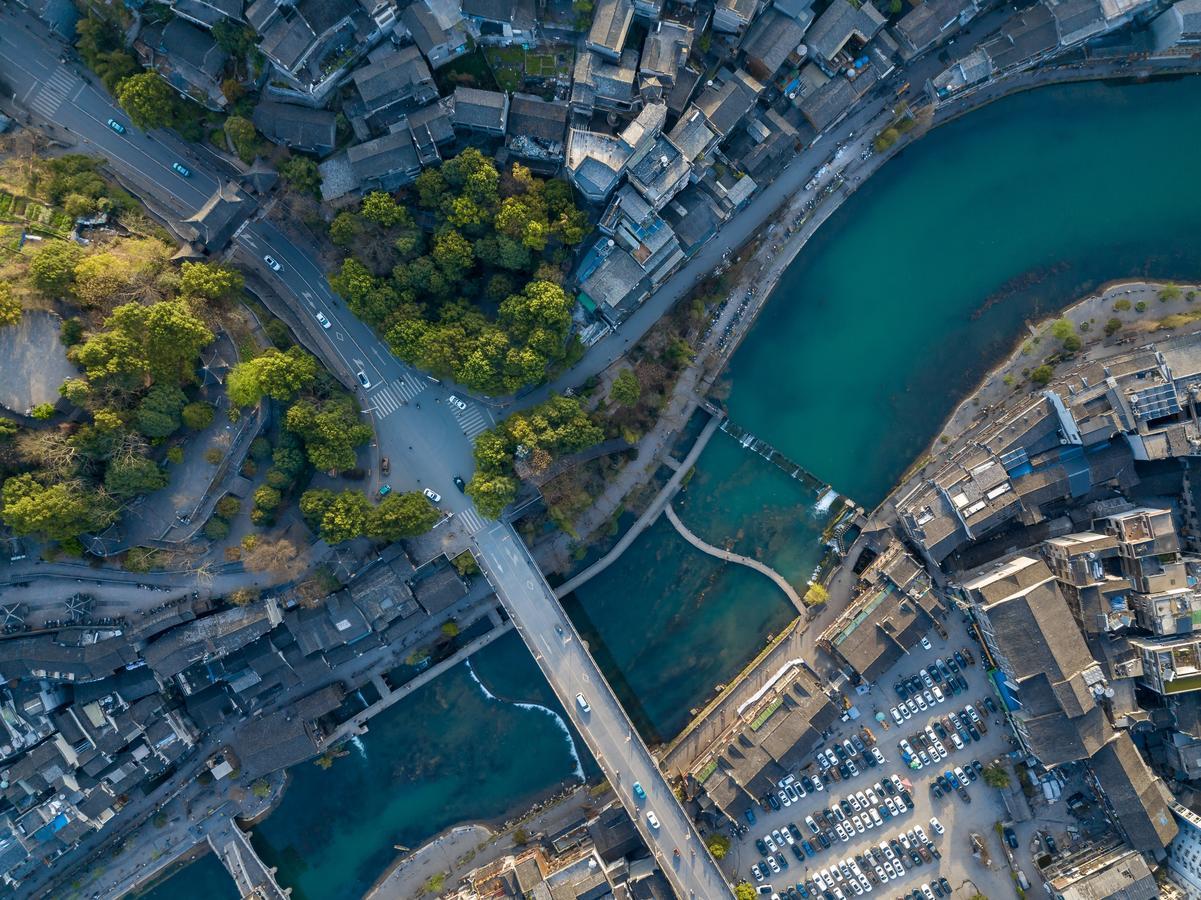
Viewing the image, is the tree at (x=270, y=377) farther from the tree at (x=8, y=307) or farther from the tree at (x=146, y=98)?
the tree at (x=146, y=98)

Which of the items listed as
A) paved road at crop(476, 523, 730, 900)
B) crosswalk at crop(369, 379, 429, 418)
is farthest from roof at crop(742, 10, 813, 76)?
Result: paved road at crop(476, 523, 730, 900)

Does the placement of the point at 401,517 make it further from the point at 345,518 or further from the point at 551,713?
the point at 551,713

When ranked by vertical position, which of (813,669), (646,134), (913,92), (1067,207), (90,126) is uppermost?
(90,126)

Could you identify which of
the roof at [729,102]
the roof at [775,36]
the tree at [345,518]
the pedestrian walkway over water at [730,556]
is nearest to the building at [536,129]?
the roof at [729,102]


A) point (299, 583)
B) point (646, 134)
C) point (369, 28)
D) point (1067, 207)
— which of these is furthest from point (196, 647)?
point (1067, 207)

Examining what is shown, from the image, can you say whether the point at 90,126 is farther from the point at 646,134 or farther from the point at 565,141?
the point at 646,134

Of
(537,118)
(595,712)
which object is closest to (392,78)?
(537,118)
